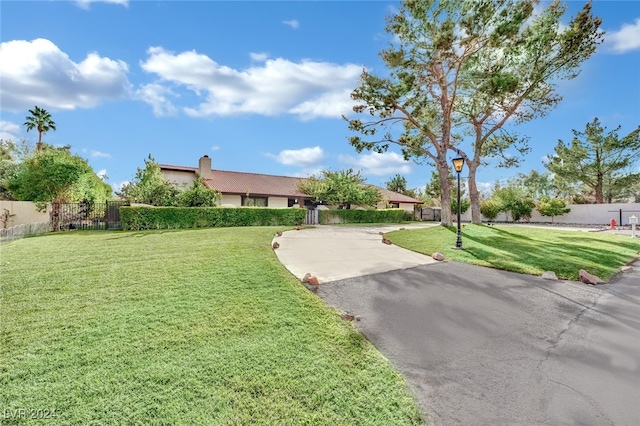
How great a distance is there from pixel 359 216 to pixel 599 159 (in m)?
26.1

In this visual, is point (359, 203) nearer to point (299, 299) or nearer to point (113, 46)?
point (113, 46)

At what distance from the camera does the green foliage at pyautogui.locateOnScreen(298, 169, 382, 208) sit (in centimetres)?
2511

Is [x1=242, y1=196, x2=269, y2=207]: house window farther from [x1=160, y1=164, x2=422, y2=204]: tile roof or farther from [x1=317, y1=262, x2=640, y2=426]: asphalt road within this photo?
[x1=317, y1=262, x2=640, y2=426]: asphalt road

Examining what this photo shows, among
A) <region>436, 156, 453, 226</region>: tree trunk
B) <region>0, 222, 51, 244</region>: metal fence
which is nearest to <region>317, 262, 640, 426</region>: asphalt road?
<region>436, 156, 453, 226</region>: tree trunk

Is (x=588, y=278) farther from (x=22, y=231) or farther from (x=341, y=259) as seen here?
(x=22, y=231)

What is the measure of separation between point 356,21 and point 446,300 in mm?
11408

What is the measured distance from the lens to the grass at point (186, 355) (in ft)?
8.55

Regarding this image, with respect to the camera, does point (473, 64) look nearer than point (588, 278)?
No

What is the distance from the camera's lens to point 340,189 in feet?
82.2

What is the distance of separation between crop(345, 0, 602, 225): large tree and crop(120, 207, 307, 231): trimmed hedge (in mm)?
6688

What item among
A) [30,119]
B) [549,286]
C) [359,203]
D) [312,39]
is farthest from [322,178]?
[30,119]

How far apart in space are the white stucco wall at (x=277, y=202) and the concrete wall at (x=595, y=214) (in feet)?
84.4

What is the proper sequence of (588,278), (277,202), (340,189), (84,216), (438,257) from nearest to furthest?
(588,278), (438,257), (84,216), (340,189), (277,202)

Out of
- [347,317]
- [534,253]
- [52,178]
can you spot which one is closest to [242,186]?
[52,178]
